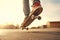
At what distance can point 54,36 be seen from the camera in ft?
5.56

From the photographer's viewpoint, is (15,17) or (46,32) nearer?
→ (46,32)

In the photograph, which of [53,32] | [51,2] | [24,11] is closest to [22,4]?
[24,11]

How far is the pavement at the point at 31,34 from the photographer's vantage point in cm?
170

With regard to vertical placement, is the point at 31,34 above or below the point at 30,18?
below

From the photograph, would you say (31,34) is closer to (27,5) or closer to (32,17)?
(32,17)

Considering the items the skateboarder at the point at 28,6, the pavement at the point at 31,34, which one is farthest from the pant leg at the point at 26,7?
the pavement at the point at 31,34

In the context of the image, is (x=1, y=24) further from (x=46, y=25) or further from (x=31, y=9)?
(x=46, y=25)

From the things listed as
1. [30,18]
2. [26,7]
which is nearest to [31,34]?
[30,18]

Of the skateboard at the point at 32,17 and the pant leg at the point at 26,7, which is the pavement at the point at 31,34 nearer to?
the skateboard at the point at 32,17

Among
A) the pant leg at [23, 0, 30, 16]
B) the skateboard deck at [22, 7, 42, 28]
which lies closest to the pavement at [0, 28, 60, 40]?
the skateboard deck at [22, 7, 42, 28]

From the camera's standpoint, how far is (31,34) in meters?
1.76

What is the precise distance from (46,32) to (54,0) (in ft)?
1.16

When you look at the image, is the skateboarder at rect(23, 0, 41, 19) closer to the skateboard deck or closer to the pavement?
the skateboard deck

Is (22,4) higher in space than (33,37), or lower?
higher
